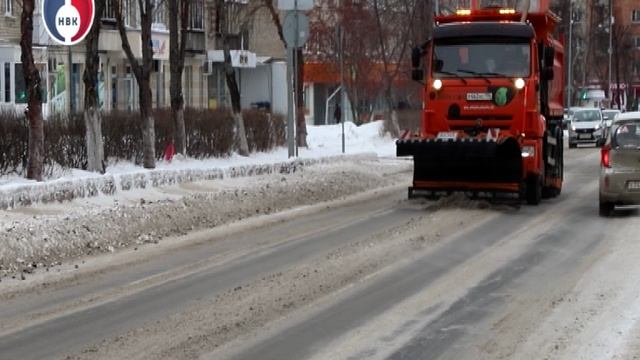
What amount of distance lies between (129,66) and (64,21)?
33.9m

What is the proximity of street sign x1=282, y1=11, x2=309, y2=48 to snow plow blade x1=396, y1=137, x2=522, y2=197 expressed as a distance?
266 inches

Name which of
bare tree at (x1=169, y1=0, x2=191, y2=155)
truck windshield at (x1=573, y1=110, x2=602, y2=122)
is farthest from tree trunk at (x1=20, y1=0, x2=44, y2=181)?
truck windshield at (x1=573, y1=110, x2=602, y2=122)

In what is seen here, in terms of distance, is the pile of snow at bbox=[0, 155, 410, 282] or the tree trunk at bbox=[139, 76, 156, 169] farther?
the tree trunk at bbox=[139, 76, 156, 169]

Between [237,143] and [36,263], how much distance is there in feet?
50.8

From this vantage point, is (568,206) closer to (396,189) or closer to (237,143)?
(396,189)

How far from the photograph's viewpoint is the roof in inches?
730

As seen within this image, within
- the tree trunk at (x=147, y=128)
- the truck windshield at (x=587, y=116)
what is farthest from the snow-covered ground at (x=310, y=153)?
the truck windshield at (x=587, y=116)

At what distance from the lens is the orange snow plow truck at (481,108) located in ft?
59.7

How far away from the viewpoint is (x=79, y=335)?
343 inches

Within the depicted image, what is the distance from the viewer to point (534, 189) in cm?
1894

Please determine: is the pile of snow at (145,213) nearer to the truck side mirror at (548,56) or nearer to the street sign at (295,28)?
the street sign at (295,28)

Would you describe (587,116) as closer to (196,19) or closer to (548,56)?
(196,19)

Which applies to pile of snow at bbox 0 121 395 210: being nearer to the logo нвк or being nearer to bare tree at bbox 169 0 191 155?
bare tree at bbox 169 0 191 155

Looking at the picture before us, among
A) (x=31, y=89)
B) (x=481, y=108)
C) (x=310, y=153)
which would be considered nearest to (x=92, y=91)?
(x=31, y=89)
